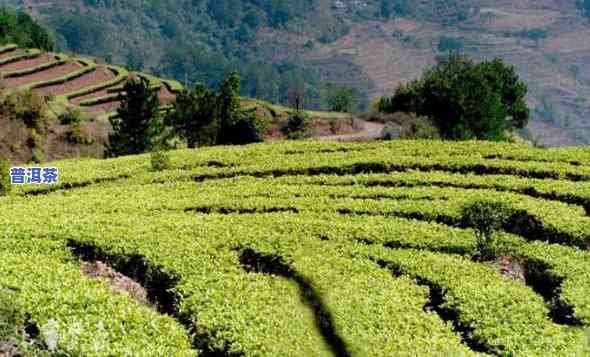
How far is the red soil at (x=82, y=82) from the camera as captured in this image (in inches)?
4055

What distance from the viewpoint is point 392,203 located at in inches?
1123

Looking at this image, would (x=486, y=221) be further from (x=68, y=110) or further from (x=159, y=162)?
(x=68, y=110)

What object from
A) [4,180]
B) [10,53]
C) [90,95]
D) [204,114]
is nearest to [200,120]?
[204,114]

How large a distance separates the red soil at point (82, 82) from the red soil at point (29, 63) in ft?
23.2

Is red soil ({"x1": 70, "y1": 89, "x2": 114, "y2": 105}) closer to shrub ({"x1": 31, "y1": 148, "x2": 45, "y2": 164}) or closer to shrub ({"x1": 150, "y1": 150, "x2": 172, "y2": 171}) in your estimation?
shrub ({"x1": 31, "y1": 148, "x2": 45, "y2": 164})

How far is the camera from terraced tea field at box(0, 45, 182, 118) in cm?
9962

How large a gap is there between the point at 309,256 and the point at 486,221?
19.4ft

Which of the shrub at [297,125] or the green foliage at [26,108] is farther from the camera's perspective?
the shrub at [297,125]

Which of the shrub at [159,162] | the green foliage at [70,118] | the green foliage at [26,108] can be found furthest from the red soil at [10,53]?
the shrub at [159,162]

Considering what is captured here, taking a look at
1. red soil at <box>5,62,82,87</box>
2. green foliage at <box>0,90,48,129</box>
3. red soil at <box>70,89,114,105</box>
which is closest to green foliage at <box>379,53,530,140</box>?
green foliage at <box>0,90,48,129</box>

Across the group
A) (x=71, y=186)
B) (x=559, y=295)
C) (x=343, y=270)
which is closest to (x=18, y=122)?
(x=71, y=186)

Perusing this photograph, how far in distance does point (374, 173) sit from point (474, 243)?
9659 millimetres

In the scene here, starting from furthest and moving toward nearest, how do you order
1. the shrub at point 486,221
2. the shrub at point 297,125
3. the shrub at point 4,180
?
the shrub at point 297,125 < the shrub at point 4,180 < the shrub at point 486,221

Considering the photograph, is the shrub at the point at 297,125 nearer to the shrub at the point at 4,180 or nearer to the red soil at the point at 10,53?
the red soil at the point at 10,53
